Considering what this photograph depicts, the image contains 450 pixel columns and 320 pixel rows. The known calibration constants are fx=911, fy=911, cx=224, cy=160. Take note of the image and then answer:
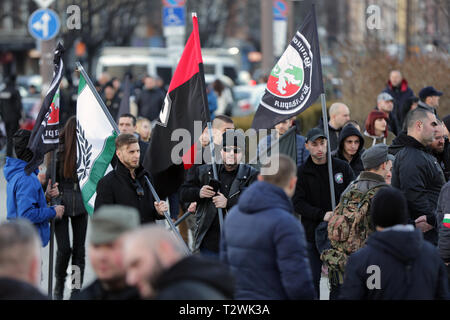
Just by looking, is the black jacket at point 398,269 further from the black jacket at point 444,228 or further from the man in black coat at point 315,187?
the man in black coat at point 315,187

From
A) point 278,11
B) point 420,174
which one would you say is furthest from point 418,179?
point 278,11

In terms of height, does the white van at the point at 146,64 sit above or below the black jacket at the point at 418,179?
above

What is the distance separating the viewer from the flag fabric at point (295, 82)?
7.99 m

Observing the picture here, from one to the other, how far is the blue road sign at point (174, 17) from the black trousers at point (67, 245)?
9.36m

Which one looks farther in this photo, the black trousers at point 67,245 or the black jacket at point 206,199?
the black trousers at point 67,245

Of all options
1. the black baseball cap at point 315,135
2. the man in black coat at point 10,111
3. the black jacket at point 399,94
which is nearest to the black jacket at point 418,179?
the black baseball cap at point 315,135

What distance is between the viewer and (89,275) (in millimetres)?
9398

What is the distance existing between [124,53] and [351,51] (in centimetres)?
1407

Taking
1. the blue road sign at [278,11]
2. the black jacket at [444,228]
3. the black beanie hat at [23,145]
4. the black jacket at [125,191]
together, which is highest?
the blue road sign at [278,11]

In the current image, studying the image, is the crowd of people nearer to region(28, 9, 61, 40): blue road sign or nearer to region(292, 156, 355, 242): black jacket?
region(292, 156, 355, 242): black jacket

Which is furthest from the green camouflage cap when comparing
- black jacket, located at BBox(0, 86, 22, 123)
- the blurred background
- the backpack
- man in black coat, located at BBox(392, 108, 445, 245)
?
black jacket, located at BBox(0, 86, 22, 123)

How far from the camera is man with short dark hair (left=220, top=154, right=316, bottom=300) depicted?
4.93 m

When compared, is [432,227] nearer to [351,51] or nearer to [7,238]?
[7,238]
